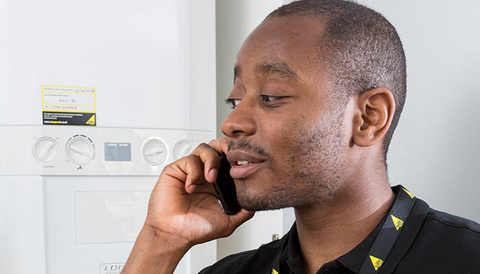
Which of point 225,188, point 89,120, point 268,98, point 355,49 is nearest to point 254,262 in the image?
point 225,188

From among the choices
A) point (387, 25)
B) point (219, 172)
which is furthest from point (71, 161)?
point (387, 25)

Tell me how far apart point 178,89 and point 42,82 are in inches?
15.3

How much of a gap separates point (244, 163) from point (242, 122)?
0.08m

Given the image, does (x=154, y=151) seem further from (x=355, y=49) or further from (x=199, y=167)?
(x=355, y=49)

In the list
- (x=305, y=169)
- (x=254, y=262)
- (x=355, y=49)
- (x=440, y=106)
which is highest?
(x=355, y=49)

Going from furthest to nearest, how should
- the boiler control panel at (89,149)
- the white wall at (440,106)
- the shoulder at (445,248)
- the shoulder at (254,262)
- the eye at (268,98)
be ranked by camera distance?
the boiler control panel at (89,149) < the white wall at (440,106) < the shoulder at (254,262) < the eye at (268,98) < the shoulder at (445,248)

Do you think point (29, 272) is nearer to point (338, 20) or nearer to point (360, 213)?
point (360, 213)

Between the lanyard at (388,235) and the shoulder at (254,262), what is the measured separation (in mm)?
252

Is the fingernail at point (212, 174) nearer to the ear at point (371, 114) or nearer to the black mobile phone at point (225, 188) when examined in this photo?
the black mobile phone at point (225, 188)

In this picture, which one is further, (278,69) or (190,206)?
(190,206)

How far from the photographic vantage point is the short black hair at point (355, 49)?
3.10 feet

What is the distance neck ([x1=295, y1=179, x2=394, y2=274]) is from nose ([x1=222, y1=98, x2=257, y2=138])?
7.0 inches

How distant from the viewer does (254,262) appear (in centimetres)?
113

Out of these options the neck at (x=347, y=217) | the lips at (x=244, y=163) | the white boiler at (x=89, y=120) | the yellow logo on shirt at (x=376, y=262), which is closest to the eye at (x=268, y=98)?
the lips at (x=244, y=163)
